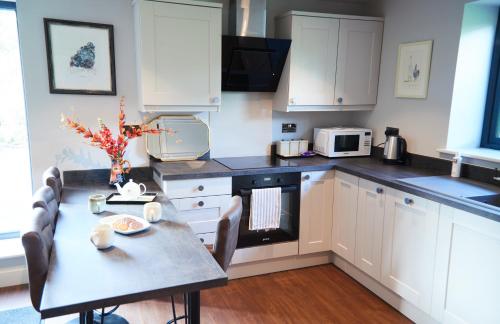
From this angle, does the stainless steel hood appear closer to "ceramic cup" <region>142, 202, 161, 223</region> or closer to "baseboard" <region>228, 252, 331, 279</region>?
"ceramic cup" <region>142, 202, 161, 223</region>

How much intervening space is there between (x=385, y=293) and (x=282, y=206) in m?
1.01

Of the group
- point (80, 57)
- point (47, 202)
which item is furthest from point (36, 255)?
point (80, 57)

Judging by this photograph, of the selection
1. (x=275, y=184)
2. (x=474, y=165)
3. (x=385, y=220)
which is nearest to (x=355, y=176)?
(x=385, y=220)

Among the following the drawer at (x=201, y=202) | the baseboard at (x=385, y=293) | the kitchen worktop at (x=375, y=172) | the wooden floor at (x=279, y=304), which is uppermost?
the kitchen worktop at (x=375, y=172)

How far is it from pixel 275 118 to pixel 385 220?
1369mm

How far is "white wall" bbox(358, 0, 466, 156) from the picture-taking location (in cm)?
274

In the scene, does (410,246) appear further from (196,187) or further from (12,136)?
(12,136)

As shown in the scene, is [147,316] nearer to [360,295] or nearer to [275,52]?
[360,295]

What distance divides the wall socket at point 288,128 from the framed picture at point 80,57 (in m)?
1.51

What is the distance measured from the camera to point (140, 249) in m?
1.64

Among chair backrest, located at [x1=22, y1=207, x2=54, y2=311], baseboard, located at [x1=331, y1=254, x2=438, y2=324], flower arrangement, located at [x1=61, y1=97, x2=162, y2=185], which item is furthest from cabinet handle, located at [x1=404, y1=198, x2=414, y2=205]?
chair backrest, located at [x1=22, y1=207, x2=54, y2=311]

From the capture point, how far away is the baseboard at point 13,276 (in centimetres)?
278

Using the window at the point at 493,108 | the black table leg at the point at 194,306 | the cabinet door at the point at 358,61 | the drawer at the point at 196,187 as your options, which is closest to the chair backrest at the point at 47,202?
the drawer at the point at 196,187

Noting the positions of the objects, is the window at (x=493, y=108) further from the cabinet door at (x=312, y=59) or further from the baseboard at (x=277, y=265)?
the baseboard at (x=277, y=265)
